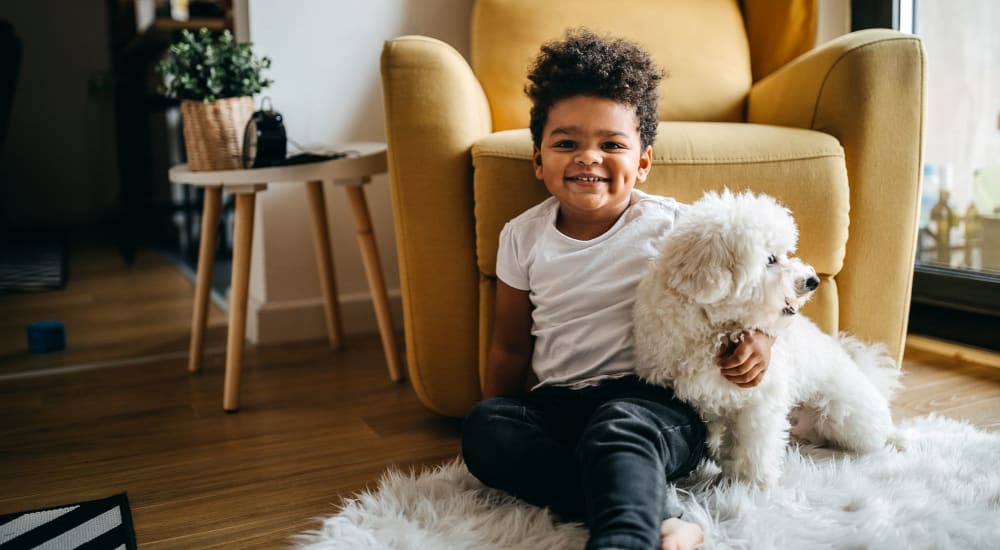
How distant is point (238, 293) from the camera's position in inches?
64.9

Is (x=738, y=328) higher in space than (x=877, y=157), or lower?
lower

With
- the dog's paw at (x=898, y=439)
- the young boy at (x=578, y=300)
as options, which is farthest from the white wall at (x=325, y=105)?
the dog's paw at (x=898, y=439)

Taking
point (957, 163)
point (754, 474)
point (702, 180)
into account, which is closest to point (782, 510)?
point (754, 474)

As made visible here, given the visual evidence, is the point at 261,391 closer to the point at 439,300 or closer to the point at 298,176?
the point at 298,176

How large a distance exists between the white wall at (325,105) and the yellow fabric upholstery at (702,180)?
80cm

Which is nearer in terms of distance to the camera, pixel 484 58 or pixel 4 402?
pixel 4 402

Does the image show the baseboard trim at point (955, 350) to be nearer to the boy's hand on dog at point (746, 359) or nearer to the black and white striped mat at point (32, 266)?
the boy's hand on dog at point (746, 359)

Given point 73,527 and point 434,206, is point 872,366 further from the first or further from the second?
point 73,527

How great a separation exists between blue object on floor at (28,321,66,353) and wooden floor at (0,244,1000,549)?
46 mm

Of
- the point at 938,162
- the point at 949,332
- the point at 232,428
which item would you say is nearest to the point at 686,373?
the point at 232,428

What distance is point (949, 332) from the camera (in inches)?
80.0

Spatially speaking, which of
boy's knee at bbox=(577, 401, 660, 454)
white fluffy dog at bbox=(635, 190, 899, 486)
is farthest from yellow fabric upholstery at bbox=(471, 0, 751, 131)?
boy's knee at bbox=(577, 401, 660, 454)

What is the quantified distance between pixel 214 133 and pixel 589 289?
96cm

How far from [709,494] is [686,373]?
17 cm
